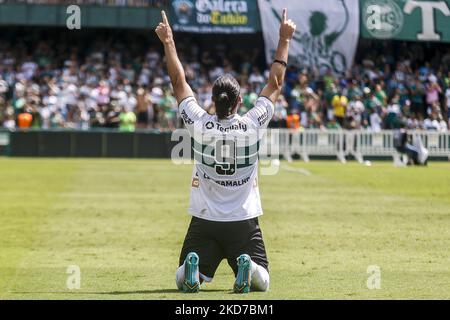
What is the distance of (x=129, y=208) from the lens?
20.0 m

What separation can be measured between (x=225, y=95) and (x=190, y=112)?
0.37 metres

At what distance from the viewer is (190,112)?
9320 millimetres

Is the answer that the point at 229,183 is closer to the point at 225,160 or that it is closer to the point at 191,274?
the point at 225,160

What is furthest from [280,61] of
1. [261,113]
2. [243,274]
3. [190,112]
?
[243,274]

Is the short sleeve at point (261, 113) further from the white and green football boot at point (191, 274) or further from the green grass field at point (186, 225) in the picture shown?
the green grass field at point (186, 225)

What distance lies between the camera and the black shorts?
31.2 feet

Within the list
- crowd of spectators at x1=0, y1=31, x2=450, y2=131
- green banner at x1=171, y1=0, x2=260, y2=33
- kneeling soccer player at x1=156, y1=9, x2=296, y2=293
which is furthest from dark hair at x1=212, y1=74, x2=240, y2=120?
green banner at x1=171, y1=0, x2=260, y2=33

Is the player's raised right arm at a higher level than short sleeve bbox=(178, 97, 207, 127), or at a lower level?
higher

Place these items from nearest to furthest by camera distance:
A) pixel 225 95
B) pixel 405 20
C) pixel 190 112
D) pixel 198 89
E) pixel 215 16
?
1. pixel 225 95
2. pixel 190 112
3. pixel 405 20
4. pixel 198 89
5. pixel 215 16

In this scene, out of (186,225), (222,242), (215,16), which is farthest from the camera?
(215,16)

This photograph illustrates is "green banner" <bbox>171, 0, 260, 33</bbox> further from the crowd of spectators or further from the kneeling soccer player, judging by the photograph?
the kneeling soccer player

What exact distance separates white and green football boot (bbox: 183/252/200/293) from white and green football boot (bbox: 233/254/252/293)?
37 centimetres

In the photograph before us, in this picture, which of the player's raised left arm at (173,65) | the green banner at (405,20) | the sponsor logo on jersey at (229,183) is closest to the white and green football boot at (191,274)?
the sponsor logo on jersey at (229,183)

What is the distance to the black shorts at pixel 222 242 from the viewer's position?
9500mm
